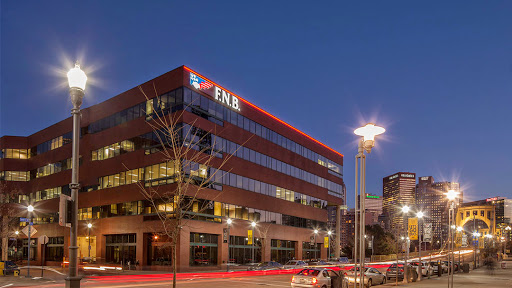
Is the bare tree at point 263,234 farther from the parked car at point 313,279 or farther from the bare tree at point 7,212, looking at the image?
the parked car at point 313,279

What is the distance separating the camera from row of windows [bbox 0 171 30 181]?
76125 mm

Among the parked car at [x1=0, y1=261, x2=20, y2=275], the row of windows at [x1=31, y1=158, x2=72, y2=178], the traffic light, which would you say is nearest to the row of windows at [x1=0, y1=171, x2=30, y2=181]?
the row of windows at [x1=31, y1=158, x2=72, y2=178]

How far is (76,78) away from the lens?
972 cm

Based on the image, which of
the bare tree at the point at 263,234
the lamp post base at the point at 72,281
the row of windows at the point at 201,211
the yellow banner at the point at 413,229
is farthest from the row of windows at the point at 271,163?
the lamp post base at the point at 72,281

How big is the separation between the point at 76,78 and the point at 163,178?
3970cm

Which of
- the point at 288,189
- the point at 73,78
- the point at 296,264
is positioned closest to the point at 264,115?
the point at 288,189

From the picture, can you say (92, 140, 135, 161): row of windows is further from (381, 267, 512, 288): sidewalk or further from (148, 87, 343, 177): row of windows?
(381, 267, 512, 288): sidewalk

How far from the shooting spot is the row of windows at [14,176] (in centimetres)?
7612

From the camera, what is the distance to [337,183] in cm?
8881

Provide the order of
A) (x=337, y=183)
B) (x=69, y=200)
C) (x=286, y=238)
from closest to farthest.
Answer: (x=69, y=200)
(x=286, y=238)
(x=337, y=183)

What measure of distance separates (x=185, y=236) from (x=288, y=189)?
25615mm

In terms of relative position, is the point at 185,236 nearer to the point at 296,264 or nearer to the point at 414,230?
the point at 296,264

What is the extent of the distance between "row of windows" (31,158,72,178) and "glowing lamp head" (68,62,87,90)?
60274 millimetres

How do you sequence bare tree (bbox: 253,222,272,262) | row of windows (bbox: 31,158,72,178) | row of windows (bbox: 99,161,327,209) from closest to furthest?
row of windows (bbox: 99,161,327,209)
bare tree (bbox: 253,222,272,262)
row of windows (bbox: 31,158,72,178)
